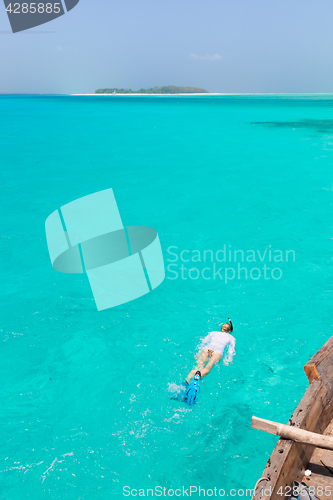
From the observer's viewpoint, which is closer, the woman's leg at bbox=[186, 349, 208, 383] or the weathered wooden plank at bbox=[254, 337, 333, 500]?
the weathered wooden plank at bbox=[254, 337, 333, 500]

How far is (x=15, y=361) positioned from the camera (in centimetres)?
1036

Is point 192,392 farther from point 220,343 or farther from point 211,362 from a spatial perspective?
point 220,343

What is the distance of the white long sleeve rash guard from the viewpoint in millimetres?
10089

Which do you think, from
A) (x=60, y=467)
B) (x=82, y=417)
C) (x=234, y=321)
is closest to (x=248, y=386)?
(x=234, y=321)

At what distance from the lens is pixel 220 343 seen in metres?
10.2

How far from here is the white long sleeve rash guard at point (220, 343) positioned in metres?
10.1

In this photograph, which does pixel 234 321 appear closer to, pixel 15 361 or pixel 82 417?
pixel 82 417

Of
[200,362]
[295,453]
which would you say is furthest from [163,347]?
[295,453]

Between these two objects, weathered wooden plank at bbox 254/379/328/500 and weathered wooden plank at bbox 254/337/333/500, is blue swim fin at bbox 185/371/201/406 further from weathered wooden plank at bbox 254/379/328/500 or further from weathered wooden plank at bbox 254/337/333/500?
weathered wooden plank at bbox 254/379/328/500

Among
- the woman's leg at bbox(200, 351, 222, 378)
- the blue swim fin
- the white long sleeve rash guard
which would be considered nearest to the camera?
the blue swim fin

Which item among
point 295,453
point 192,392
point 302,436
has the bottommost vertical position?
point 192,392

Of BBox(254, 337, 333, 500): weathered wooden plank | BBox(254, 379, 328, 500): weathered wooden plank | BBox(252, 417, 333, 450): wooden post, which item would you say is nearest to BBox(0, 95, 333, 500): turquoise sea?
BBox(254, 337, 333, 500): weathered wooden plank

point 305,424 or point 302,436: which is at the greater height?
point 302,436

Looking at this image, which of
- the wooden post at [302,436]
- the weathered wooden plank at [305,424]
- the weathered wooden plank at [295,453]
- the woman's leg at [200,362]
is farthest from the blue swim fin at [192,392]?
the wooden post at [302,436]
